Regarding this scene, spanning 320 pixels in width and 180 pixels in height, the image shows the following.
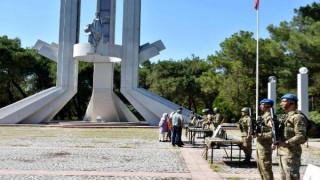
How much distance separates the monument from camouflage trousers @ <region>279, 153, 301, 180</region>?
22790mm

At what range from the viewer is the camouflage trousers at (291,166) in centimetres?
477

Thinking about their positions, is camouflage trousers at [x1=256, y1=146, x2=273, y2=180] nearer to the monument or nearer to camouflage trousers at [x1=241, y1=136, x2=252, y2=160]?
camouflage trousers at [x1=241, y1=136, x2=252, y2=160]

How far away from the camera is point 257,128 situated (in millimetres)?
5973

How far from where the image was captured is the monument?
28.2 meters

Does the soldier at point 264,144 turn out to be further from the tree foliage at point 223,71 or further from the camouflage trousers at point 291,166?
the tree foliage at point 223,71

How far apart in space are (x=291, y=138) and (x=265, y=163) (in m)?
1.20

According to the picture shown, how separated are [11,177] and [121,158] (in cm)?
332

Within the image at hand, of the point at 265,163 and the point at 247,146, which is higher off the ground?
the point at 265,163

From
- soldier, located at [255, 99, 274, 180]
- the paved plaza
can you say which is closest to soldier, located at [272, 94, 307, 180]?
soldier, located at [255, 99, 274, 180]

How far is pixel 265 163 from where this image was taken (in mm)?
5891

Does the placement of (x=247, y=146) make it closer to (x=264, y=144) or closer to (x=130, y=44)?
(x=264, y=144)

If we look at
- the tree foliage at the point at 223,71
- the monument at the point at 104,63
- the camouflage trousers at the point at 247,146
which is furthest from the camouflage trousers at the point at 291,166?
the monument at the point at 104,63

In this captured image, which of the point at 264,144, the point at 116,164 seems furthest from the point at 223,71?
the point at 264,144

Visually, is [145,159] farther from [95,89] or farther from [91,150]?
[95,89]
